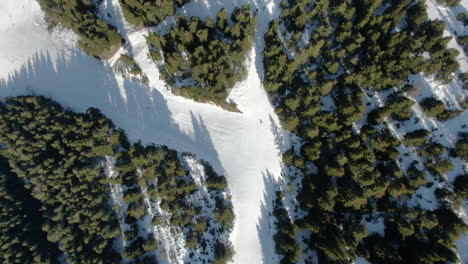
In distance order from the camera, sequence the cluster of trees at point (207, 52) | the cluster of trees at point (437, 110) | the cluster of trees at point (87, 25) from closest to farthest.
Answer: the cluster of trees at point (437, 110), the cluster of trees at point (207, 52), the cluster of trees at point (87, 25)

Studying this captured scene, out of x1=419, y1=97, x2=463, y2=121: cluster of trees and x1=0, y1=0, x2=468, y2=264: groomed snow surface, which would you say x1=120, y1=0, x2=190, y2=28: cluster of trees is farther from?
x1=419, y1=97, x2=463, y2=121: cluster of trees

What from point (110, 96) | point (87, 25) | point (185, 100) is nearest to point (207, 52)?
point (185, 100)

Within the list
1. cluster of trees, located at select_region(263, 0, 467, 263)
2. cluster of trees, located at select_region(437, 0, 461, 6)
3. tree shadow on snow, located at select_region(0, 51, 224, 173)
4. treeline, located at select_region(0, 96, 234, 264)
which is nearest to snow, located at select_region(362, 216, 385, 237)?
cluster of trees, located at select_region(263, 0, 467, 263)

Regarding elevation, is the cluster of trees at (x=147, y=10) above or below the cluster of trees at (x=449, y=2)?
above

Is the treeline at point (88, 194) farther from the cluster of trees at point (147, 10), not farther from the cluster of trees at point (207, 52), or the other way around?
the cluster of trees at point (147, 10)

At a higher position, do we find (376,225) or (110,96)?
(110,96)

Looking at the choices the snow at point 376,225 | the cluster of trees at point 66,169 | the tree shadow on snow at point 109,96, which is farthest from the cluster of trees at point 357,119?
the cluster of trees at point 66,169

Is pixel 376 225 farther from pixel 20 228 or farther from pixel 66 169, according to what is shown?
pixel 20 228
